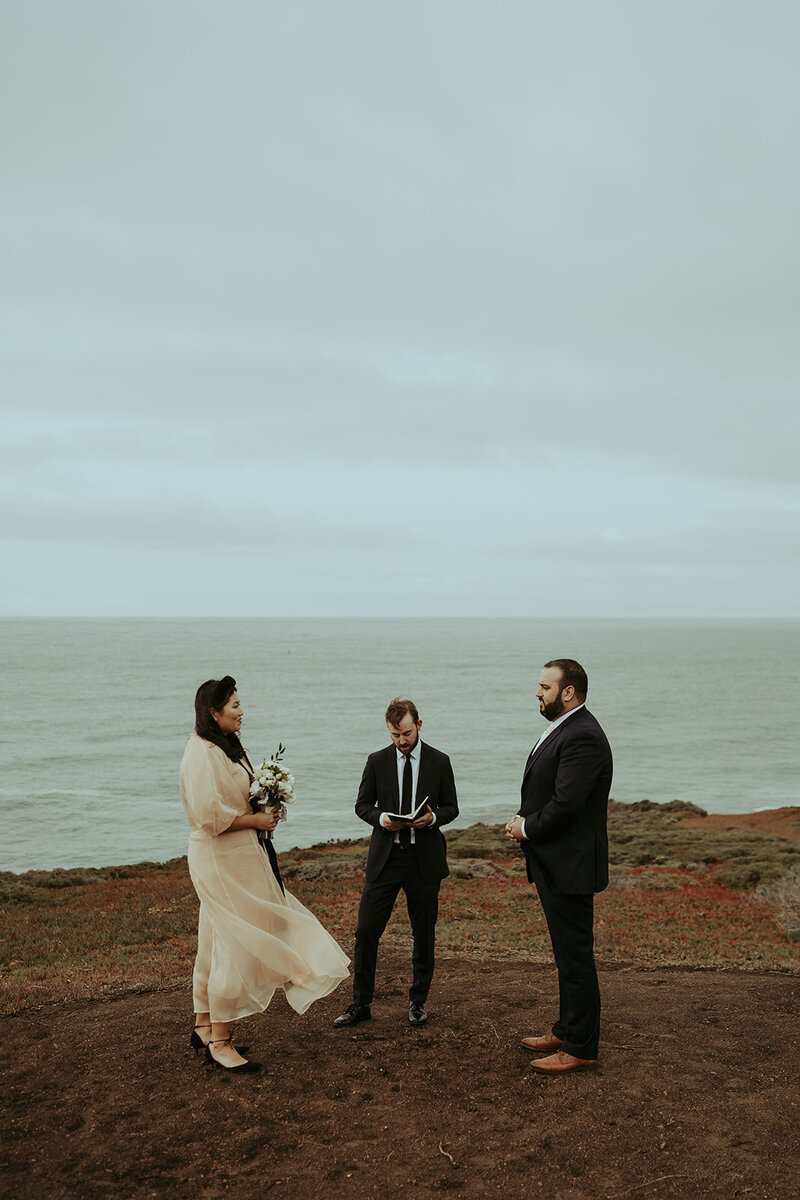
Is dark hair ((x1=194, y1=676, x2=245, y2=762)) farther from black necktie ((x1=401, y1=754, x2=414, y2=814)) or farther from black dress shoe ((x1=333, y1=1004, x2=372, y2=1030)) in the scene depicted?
black dress shoe ((x1=333, y1=1004, x2=372, y2=1030))

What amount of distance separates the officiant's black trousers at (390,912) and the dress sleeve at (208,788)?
142cm

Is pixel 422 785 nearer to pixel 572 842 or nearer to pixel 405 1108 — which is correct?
pixel 572 842

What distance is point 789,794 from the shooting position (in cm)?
3953

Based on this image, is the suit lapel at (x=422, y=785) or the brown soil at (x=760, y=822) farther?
the brown soil at (x=760, y=822)

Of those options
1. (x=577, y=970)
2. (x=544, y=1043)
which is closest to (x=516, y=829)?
(x=577, y=970)

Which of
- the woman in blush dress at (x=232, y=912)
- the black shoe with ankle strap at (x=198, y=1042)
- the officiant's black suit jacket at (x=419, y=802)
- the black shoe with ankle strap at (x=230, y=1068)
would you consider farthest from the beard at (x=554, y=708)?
the black shoe with ankle strap at (x=198, y=1042)

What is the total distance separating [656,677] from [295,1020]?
362ft

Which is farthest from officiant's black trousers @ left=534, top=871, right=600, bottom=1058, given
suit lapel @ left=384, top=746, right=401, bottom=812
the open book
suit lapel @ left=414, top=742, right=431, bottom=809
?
suit lapel @ left=384, top=746, right=401, bottom=812

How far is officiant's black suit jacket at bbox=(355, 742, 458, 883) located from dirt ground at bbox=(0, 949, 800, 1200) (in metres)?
1.20

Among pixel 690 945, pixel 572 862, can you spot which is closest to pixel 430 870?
pixel 572 862

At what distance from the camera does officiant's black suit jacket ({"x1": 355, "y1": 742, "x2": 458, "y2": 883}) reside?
22.0 ft

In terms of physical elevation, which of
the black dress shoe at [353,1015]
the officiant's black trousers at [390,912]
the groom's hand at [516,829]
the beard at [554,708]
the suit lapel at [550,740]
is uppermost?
the beard at [554,708]

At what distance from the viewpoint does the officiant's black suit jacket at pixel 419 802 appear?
Answer: 6703 millimetres

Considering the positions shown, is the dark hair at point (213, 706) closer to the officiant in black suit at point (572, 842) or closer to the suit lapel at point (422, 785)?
the suit lapel at point (422, 785)
